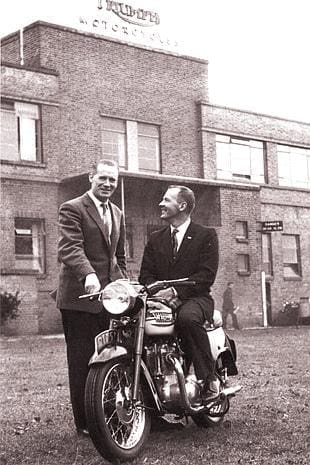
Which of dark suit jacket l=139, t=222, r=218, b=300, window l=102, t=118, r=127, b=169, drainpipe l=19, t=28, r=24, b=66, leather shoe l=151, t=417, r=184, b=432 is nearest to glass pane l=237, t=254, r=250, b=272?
window l=102, t=118, r=127, b=169

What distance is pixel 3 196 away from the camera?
29.6 metres

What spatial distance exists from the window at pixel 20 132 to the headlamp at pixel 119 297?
2510 cm

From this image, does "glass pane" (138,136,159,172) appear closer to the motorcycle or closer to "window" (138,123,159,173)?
"window" (138,123,159,173)

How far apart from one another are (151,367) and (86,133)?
1071 inches

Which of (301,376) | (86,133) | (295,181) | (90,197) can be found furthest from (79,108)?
(90,197)

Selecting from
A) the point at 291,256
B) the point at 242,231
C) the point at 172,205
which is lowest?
the point at 172,205

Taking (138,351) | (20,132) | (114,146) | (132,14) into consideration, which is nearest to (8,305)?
(20,132)

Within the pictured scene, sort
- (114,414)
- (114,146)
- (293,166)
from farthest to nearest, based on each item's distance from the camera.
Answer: (293,166) → (114,146) → (114,414)

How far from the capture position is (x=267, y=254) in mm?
40250

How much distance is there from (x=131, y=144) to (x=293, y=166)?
11.3 meters

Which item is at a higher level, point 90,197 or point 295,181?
point 295,181

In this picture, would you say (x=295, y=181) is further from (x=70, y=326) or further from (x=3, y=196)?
(x=70, y=326)

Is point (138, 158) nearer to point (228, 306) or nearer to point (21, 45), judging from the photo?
point (21, 45)

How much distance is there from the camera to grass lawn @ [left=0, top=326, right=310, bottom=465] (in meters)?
5.88
